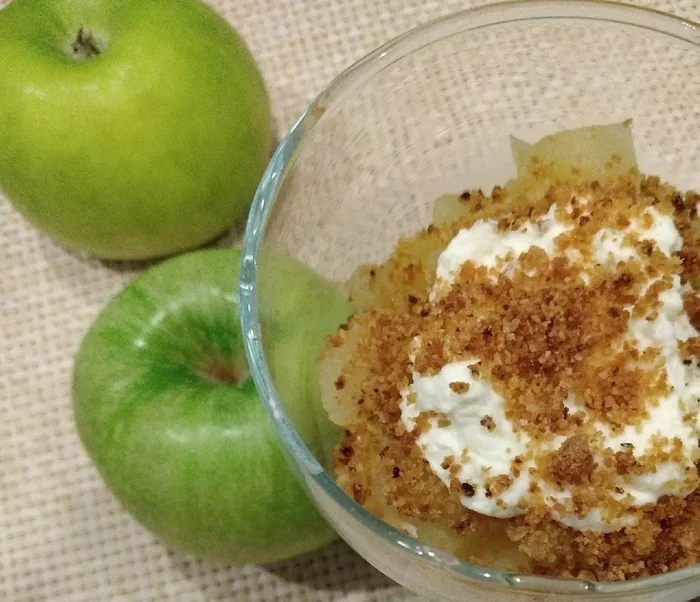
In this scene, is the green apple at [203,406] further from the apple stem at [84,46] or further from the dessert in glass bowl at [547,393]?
the apple stem at [84,46]

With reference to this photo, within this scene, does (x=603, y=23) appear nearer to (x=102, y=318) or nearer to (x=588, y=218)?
(x=588, y=218)

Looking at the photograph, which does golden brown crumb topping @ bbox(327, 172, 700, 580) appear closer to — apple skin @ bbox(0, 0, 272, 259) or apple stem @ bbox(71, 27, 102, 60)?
apple skin @ bbox(0, 0, 272, 259)

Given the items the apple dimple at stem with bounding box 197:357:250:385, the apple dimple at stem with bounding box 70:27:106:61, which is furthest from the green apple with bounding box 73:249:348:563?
the apple dimple at stem with bounding box 70:27:106:61

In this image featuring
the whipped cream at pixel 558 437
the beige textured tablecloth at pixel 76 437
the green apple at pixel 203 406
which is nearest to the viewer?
the whipped cream at pixel 558 437

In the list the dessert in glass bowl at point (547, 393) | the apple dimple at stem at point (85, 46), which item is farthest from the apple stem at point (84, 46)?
the dessert in glass bowl at point (547, 393)

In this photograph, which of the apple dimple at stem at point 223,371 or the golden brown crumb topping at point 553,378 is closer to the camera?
the golden brown crumb topping at point 553,378

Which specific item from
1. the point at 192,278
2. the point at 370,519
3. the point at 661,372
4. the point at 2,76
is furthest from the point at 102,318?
the point at 661,372
